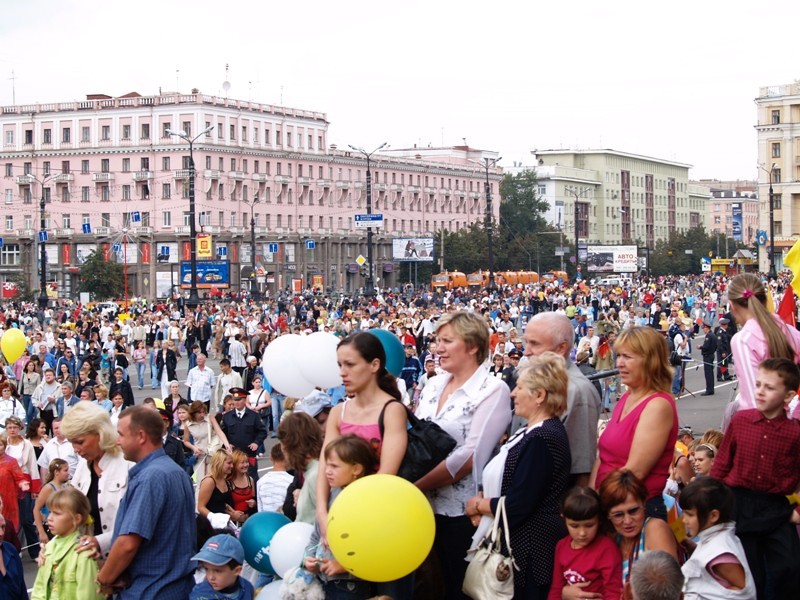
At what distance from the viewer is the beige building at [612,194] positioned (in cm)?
14688

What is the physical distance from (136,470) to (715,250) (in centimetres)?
14023

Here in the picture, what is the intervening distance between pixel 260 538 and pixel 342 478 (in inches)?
45.3

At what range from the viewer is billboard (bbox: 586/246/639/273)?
8712 centimetres

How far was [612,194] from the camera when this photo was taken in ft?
516

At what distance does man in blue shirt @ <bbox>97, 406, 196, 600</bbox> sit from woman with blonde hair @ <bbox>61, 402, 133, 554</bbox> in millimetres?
569

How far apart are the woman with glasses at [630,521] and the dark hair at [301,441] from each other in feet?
5.92

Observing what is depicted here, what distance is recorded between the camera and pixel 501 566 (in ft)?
17.9

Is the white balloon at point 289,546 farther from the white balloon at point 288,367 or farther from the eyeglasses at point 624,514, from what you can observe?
the white balloon at point 288,367

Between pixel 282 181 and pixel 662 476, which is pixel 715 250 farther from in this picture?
pixel 662 476

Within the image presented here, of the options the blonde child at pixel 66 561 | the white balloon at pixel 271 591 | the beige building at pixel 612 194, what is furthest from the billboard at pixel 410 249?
the blonde child at pixel 66 561

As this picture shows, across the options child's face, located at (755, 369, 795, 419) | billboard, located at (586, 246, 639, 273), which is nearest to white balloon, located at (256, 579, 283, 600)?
child's face, located at (755, 369, 795, 419)

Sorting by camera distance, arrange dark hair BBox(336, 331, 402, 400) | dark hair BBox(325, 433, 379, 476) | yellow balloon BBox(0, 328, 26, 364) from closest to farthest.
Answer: dark hair BBox(325, 433, 379, 476)
dark hair BBox(336, 331, 402, 400)
yellow balloon BBox(0, 328, 26, 364)

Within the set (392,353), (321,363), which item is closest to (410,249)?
(321,363)

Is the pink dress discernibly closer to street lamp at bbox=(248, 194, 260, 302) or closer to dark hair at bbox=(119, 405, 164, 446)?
A: dark hair at bbox=(119, 405, 164, 446)
